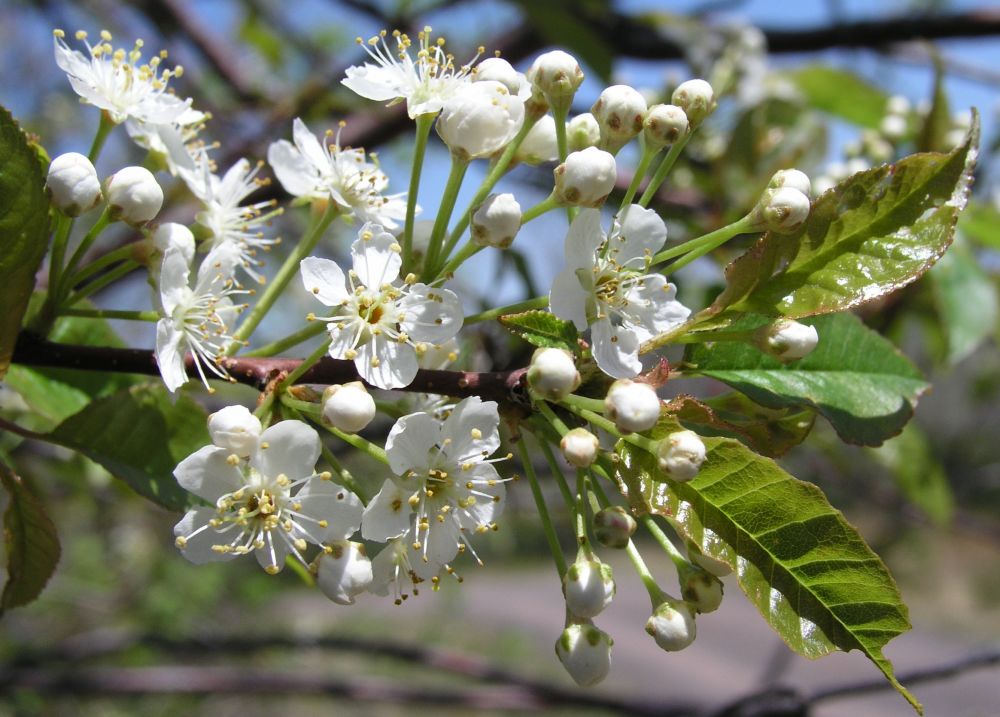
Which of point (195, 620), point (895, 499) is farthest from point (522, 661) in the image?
point (895, 499)

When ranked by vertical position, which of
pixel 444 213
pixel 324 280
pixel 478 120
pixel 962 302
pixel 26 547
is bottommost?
pixel 26 547

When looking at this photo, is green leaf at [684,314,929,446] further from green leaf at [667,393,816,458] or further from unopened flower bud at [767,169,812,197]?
unopened flower bud at [767,169,812,197]

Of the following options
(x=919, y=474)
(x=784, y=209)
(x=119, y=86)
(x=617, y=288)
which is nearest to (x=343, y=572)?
(x=617, y=288)

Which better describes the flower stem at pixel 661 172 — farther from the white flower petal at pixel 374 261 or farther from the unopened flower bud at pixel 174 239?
the unopened flower bud at pixel 174 239

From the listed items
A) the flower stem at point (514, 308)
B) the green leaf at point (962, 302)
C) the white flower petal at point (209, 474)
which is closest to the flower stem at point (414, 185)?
the flower stem at point (514, 308)

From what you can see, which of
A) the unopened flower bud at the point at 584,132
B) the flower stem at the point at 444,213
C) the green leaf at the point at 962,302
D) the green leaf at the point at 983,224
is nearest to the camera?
the flower stem at the point at 444,213

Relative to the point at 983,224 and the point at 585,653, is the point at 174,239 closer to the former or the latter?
the point at 585,653

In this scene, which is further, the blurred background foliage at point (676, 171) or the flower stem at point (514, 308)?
the blurred background foliage at point (676, 171)

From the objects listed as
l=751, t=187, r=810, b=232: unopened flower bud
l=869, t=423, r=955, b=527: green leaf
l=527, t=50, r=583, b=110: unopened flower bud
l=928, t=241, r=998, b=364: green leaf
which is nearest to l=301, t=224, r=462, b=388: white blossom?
l=527, t=50, r=583, b=110: unopened flower bud
